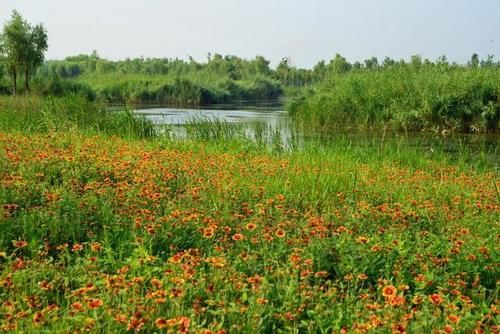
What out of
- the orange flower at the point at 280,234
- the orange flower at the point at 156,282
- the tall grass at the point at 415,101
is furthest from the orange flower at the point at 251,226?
the tall grass at the point at 415,101

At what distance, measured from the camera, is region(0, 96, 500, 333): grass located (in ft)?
10.1

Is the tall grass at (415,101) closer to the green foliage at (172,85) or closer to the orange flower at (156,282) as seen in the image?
the orange flower at (156,282)

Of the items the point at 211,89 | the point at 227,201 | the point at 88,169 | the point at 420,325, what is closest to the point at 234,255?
the point at 227,201

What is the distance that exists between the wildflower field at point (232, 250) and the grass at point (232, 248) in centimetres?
2

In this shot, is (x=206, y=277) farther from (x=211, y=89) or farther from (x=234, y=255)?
(x=211, y=89)

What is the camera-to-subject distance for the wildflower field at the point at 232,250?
3.08 m

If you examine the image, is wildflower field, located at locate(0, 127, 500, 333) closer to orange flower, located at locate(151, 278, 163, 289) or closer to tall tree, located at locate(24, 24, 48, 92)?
orange flower, located at locate(151, 278, 163, 289)

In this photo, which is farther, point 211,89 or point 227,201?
point 211,89

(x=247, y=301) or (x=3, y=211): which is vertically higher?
(x=3, y=211)

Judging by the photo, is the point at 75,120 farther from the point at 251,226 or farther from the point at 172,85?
the point at 172,85

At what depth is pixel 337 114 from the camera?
21.6m

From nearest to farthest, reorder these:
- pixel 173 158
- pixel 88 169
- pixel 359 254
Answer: pixel 359 254 < pixel 88 169 < pixel 173 158

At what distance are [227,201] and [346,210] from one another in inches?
50.0

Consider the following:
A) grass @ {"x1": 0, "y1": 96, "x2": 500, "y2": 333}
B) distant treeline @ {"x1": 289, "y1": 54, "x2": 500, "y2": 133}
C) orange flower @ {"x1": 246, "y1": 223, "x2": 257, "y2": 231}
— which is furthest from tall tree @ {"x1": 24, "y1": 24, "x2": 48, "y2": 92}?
orange flower @ {"x1": 246, "y1": 223, "x2": 257, "y2": 231}
